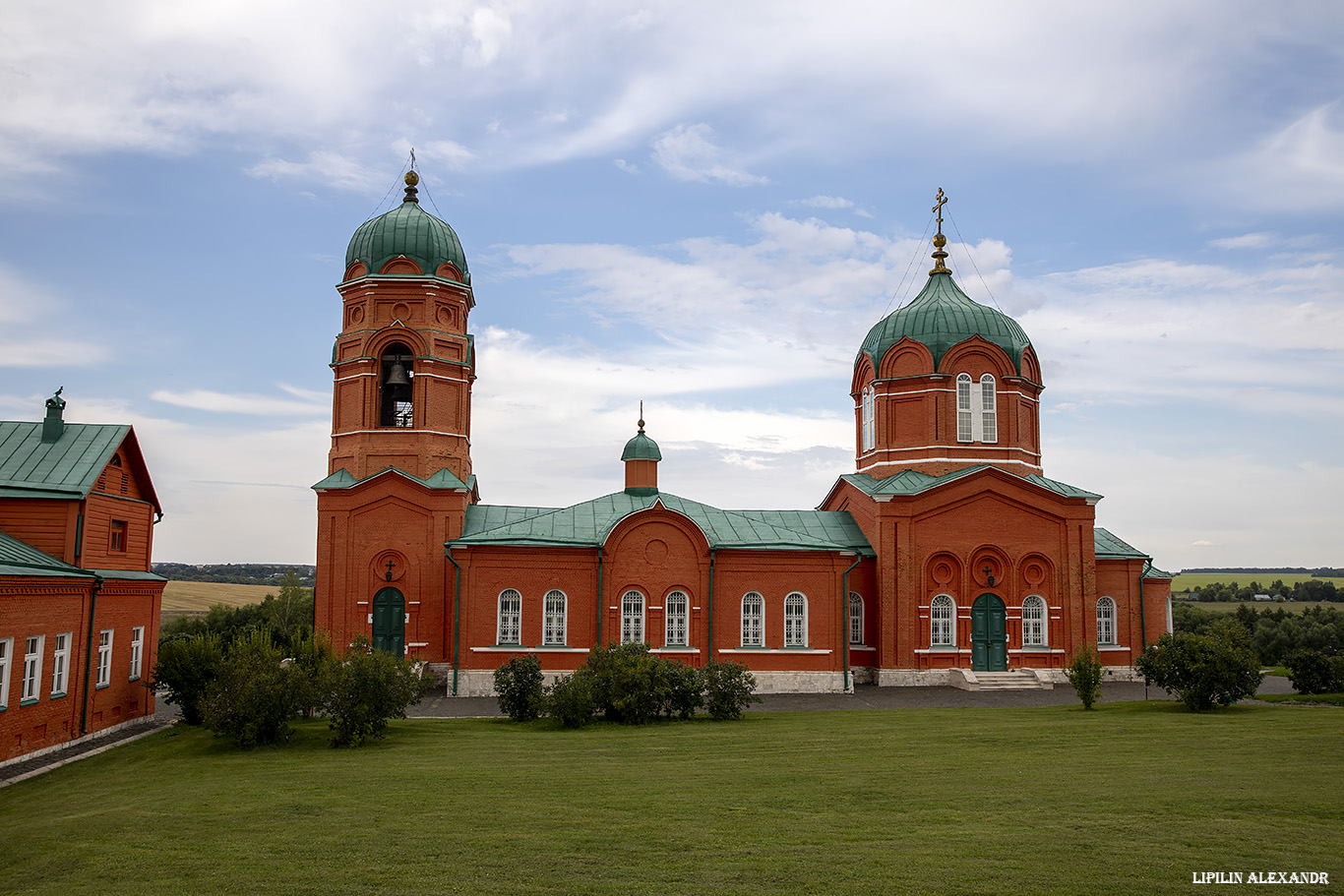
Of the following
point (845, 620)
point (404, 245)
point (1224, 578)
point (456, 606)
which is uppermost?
→ point (404, 245)

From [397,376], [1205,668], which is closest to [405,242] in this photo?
[397,376]

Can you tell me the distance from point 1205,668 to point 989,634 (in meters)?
8.31

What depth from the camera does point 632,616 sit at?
2845 centimetres

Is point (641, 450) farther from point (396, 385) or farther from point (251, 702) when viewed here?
point (251, 702)

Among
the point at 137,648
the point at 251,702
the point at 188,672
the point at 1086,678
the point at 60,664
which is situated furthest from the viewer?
the point at 137,648

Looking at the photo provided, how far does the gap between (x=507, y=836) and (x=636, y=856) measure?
5.65ft

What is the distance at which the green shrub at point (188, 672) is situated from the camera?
21.7 m

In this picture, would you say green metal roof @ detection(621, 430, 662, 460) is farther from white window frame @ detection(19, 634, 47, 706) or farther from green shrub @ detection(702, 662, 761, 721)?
white window frame @ detection(19, 634, 47, 706)

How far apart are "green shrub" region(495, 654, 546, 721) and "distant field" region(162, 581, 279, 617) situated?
5284 cm

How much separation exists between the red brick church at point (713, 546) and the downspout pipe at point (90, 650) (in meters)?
8.12

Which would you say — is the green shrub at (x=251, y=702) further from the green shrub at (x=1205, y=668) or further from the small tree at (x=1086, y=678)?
the green shrub at (x=1205, y=668)

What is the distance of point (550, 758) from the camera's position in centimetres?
1587

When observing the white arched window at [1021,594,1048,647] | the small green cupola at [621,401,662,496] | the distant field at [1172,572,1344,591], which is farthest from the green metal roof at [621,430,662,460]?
the distant field at [1172,572,1344,591]

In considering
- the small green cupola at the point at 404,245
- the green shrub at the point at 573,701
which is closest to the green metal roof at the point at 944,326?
the small green cupola at the point at 404,245
